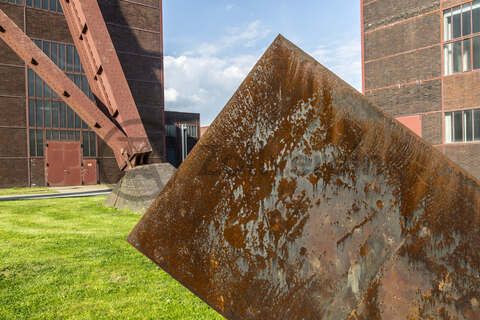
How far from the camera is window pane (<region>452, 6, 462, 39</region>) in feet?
60.9

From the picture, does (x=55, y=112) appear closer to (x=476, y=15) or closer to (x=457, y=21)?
(x=457, y=21)

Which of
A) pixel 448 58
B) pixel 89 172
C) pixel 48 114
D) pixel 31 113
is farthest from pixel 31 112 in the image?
pixel 448 58

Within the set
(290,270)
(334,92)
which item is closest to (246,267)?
(290,270)

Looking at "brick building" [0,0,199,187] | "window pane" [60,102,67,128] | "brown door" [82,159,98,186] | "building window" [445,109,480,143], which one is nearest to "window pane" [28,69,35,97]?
"brick building" [0,0,199,187]

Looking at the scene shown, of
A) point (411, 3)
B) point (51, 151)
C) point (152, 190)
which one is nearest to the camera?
point (152, 190)

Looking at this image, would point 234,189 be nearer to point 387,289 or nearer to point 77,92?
point 387,289

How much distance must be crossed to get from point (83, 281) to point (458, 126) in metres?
19.5

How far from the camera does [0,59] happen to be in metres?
21.2

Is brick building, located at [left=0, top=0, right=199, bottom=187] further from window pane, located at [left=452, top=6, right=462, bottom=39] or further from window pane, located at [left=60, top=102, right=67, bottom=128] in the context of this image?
window pane, located at [left=452, top=6, right=462, bottom=39]

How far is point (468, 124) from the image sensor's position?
60.1 ft

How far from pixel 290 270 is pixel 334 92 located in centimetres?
68

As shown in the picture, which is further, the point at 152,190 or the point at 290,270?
Answer: the point at 152,190

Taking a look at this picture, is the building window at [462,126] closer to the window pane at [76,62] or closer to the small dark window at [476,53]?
the small dark window at [476,53]

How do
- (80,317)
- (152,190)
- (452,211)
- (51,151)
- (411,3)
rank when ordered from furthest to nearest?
(51,151)
(411,3)
(152,190)
(80,317)
(452,211)
